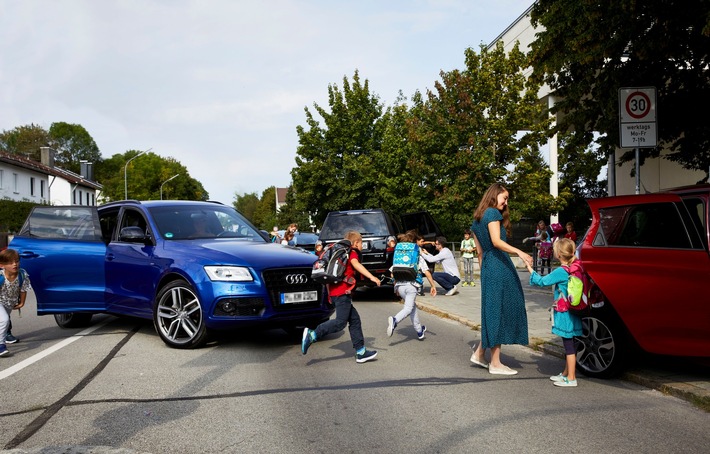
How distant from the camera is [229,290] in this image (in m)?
7.46

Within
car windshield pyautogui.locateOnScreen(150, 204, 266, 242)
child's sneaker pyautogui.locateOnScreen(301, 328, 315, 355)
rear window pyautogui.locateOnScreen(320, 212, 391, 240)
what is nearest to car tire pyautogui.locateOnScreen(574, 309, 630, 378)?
child's sneaker pyautogui.locateOnScreen(301, 328, 315, 355)

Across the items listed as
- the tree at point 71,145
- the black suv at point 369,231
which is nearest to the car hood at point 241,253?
the black suv at point 369,231

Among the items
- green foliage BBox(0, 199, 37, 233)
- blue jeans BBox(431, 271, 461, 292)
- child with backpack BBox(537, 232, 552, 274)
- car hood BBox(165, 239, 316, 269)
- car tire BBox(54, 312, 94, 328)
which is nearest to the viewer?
car hood BBox(165, 239, 316, 269)

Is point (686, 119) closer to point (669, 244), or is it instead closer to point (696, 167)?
point (696, 167)

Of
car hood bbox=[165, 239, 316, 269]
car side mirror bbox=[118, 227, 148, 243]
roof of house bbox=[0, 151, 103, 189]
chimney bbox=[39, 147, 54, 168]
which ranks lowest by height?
car hood bbox=[165, 239, 316, 269]

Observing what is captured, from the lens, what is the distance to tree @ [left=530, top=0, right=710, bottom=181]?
9602mm

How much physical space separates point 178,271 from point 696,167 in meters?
10.5

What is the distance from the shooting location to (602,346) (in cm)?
622

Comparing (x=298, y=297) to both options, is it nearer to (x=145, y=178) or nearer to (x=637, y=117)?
(x=637, y=117)

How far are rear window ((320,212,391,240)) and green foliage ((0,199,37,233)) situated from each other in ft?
117

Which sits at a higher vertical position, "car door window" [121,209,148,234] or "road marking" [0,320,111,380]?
"car door window" [121,209,148,234]

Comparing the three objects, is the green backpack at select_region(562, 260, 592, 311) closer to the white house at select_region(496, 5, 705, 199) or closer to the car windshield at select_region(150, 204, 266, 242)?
the car windshield at select_region(150, 204, 266, 242)

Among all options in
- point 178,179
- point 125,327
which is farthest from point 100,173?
point 125,327

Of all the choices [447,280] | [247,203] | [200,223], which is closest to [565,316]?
[200,223]
